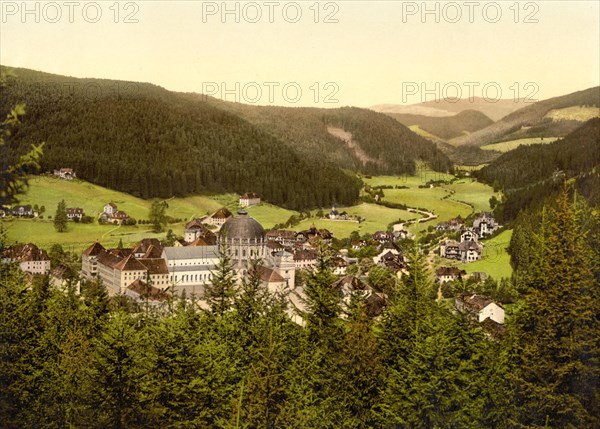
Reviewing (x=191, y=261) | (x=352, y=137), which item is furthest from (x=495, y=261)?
(x=352, y=137)

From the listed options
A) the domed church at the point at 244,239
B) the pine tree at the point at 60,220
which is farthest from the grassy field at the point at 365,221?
the pine tree at the point at 60,220

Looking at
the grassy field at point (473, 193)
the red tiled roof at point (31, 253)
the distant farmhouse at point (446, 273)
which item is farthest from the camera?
the grassy field at point (473, 193)

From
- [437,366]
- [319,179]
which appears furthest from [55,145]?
[437,366]

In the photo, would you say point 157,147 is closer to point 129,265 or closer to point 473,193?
point 473,193

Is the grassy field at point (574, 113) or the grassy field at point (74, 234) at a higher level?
the grassy field at point (574, 113)

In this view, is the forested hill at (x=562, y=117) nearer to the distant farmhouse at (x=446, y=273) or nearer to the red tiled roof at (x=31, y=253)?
the distant farmhouse at (x=446, y=273)

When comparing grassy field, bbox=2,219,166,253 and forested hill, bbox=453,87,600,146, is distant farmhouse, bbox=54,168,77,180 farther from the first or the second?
forested hill, bbox=453,87,600,146
